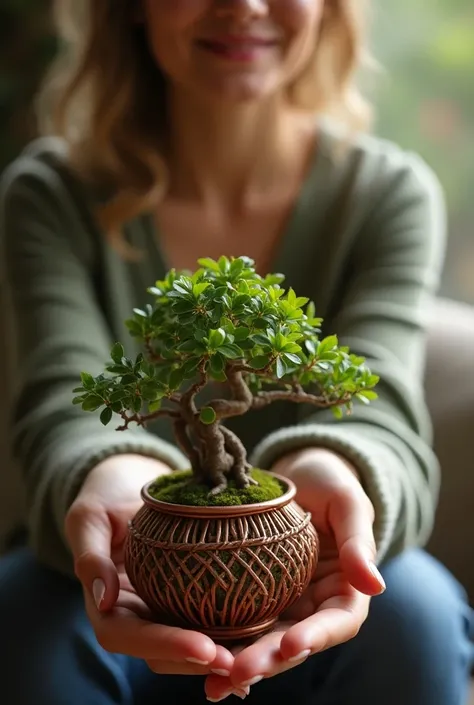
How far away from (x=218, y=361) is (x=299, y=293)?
597 mm

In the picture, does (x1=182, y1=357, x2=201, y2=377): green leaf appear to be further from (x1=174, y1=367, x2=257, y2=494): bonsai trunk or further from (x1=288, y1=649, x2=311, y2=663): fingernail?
(x1=288, y1=649, x2=311, y2=663): fingernail

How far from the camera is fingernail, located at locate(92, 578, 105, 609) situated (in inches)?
26.8

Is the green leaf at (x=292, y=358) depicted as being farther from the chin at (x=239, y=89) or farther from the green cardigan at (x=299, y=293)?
the chin at (x=239, y=89)

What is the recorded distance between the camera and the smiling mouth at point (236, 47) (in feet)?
3.52

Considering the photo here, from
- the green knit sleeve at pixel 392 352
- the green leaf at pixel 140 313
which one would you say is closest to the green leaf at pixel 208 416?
the green leaf at pixel 140 313

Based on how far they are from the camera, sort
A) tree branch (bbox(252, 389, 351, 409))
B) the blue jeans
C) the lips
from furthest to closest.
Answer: the lips → the blue jeans → tree branch (bbox(252, 389, 351, 409))

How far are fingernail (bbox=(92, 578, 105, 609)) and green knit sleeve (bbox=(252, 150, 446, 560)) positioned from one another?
25 centimetres

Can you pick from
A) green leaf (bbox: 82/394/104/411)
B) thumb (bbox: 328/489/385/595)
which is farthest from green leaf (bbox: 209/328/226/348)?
thumb (bbox: 328/489/385/595)

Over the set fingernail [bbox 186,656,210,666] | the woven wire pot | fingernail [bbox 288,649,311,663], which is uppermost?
the woven wire pot

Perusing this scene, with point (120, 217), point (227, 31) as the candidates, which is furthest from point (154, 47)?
point (120, 217)

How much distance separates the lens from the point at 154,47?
1139 millimetres

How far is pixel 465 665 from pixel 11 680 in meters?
0.46

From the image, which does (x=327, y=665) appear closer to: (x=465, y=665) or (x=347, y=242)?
(x=465, y=665)

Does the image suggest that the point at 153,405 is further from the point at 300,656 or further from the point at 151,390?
the point at 300,656
